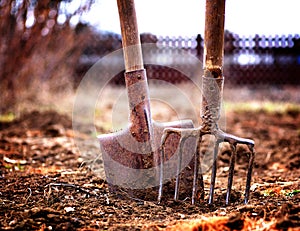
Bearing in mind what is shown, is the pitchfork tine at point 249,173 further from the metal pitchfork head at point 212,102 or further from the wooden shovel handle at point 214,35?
the wooden shovel handle at point 214,35

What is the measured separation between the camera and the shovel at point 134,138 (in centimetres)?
249

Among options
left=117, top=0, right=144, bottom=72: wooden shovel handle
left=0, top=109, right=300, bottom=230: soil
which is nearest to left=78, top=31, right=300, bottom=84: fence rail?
left=0, top=109, right=300, bottom=230: soil

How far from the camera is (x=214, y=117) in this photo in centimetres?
235

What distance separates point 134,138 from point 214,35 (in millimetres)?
756

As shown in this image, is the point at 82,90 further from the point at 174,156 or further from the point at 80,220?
the point at 80,220

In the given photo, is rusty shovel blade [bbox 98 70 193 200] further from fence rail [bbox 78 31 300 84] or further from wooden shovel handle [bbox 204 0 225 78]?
fence rail [bbox 78 31 300 84]

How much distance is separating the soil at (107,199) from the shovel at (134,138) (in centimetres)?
14

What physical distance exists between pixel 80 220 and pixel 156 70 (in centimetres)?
545

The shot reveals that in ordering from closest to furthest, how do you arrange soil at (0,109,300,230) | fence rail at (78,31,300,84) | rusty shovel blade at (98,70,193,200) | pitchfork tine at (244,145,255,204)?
soil at (0,109,300,230) → pitchfork tine at (244,145,255,204) → rusty shovel blade at (98,70,193,200) → fence rail at (78,31,300,84)

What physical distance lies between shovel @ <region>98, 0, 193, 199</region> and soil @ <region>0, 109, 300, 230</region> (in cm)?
14

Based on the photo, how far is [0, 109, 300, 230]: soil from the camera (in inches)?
74.0

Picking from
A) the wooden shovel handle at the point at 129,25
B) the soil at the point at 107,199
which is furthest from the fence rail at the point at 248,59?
the wooden shovel handle at the point at 129,25

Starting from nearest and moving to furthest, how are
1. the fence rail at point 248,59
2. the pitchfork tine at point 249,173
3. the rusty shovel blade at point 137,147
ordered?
the pitchfork tine at point 249,173
the rusty shovel blade at point 137,147
the fence rail at point 248,59

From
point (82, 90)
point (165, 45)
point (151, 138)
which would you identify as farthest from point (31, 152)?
point (165, 45)
